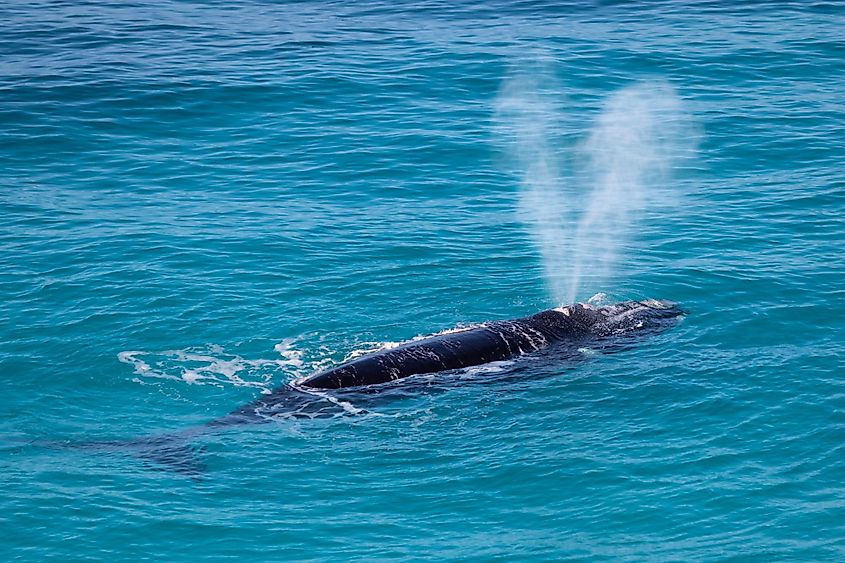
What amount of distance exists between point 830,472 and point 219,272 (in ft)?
48.2

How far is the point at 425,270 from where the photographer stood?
Result: 28.0m

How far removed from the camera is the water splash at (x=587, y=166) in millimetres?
29969

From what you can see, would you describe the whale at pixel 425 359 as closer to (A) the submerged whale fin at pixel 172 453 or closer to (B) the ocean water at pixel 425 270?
(A) the submerged whale fin at pixel 172 453

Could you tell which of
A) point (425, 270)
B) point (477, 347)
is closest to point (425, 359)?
point (477, 347)

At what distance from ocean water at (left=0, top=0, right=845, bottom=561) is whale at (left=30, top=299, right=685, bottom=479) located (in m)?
0.35

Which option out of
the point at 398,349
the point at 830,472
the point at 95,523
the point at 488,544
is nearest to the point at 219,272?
the point at 398,349

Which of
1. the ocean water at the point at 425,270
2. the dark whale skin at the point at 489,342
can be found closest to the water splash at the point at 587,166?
the ocean water at the point at 425,270

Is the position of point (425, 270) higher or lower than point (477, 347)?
higher

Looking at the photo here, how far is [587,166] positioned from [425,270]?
408 inches

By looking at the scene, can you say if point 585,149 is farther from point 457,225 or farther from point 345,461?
point 345,461

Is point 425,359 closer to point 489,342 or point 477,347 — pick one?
point 477,347

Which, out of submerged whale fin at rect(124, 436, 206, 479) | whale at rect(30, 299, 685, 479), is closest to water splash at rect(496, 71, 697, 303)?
whale at rect(30, 299, 685, 479)

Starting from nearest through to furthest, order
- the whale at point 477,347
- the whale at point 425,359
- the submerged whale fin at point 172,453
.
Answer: the submerged whale fin at point 172,453 < the whale at point 425,359 < the whale at point 477,347

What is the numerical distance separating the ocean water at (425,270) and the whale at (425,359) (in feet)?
1.15
